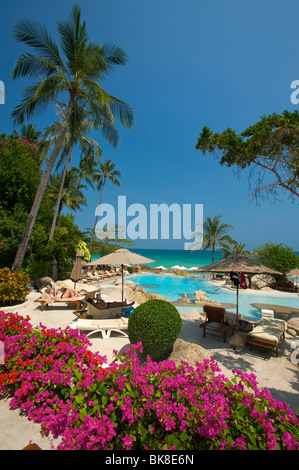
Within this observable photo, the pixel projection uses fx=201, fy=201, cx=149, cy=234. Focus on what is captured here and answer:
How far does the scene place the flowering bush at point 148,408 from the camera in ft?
5.77

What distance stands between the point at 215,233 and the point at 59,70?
88.3 feet

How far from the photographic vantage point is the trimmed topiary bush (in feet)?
13.1

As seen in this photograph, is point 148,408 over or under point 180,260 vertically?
over

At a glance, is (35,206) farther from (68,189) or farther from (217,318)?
(68,189)

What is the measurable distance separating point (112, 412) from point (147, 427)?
393 millimetres

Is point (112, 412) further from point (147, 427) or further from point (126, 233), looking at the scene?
point (126, 233)

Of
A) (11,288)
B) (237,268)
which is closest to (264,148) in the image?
(237,268)

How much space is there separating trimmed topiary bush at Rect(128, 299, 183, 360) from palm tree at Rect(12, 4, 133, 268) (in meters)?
8.89

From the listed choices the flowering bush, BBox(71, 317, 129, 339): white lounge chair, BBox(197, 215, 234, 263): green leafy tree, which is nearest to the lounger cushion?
the flowering bush

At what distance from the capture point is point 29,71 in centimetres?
1039

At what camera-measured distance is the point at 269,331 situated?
527cm

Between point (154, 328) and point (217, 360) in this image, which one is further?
point (217, 360)

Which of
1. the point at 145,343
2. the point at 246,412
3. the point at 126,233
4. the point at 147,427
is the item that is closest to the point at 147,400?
the point at 147,427

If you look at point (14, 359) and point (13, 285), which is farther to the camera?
point (13, 285)
